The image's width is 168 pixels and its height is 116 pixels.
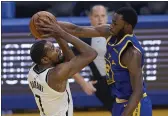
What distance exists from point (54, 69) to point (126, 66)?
670 mm

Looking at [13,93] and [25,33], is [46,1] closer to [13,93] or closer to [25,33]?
[25,33]

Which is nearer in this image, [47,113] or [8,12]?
[47,113]

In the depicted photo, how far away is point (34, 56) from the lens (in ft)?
16.3

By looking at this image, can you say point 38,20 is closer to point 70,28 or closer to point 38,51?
point 38,51

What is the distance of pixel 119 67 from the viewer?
525 centimetres

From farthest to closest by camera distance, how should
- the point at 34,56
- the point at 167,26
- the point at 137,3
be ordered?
Answer: the point at 137,3
the point at 167,26
the point at 34,56

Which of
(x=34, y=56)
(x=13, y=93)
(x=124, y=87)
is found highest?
(x=34, y=56)

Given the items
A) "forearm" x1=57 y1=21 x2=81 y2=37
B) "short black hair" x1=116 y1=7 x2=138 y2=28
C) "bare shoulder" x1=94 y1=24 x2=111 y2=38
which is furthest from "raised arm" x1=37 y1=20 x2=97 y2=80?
"forearm" x1=57 y1=21 x2=81 y2=37

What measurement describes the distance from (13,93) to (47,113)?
3822 mm

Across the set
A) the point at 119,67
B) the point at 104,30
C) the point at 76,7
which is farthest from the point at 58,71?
the point at 76,7

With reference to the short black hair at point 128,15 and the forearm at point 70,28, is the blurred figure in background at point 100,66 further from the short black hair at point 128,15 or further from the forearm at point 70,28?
the short black hair at point 128,15

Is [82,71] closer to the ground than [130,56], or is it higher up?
closer to the ground

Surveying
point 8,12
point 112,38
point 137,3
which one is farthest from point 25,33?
point 112,38

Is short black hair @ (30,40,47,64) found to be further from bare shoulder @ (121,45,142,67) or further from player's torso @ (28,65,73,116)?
bare shoulder @ (121,45,142,67)
